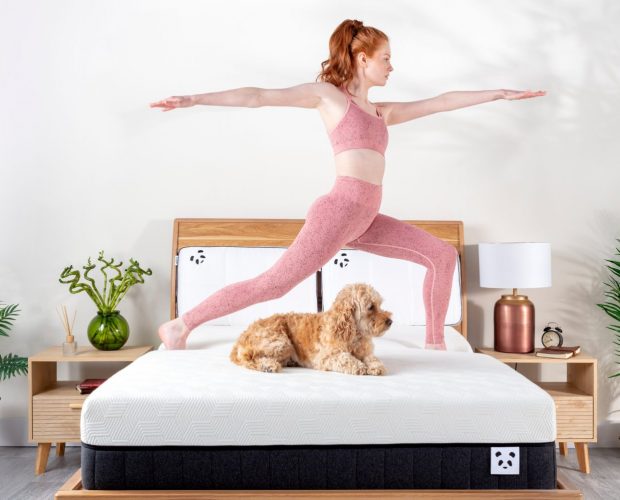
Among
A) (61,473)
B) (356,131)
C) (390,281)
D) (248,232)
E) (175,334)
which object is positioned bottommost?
(61,473)

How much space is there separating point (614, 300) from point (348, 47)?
93.0 inches

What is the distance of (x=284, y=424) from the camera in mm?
2174

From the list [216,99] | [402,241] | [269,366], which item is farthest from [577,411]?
[216,99]

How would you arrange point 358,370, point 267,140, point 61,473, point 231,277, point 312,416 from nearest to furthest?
point 312,416
point 358,370
point 61,473
point 231,277
point 267,140

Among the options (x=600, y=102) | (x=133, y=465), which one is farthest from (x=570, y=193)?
(x=133, y=465)

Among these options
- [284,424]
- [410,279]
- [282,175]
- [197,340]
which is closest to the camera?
[284,424]

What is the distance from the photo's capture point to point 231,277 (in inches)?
151

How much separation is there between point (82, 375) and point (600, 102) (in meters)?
3.51

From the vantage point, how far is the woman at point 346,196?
2781mm

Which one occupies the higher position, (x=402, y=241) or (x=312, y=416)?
(x=402, y=241)

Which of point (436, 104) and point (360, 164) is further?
point (436, 104)

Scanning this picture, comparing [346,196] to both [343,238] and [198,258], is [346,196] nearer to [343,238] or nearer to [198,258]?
[343,238]

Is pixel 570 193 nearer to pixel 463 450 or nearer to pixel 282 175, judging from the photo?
pixel 282 175

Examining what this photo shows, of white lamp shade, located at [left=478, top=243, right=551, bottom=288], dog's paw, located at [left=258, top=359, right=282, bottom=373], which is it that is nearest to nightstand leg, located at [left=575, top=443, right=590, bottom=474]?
white lamp shade, located at [left=478, top=243, right=551, bottom=288]
